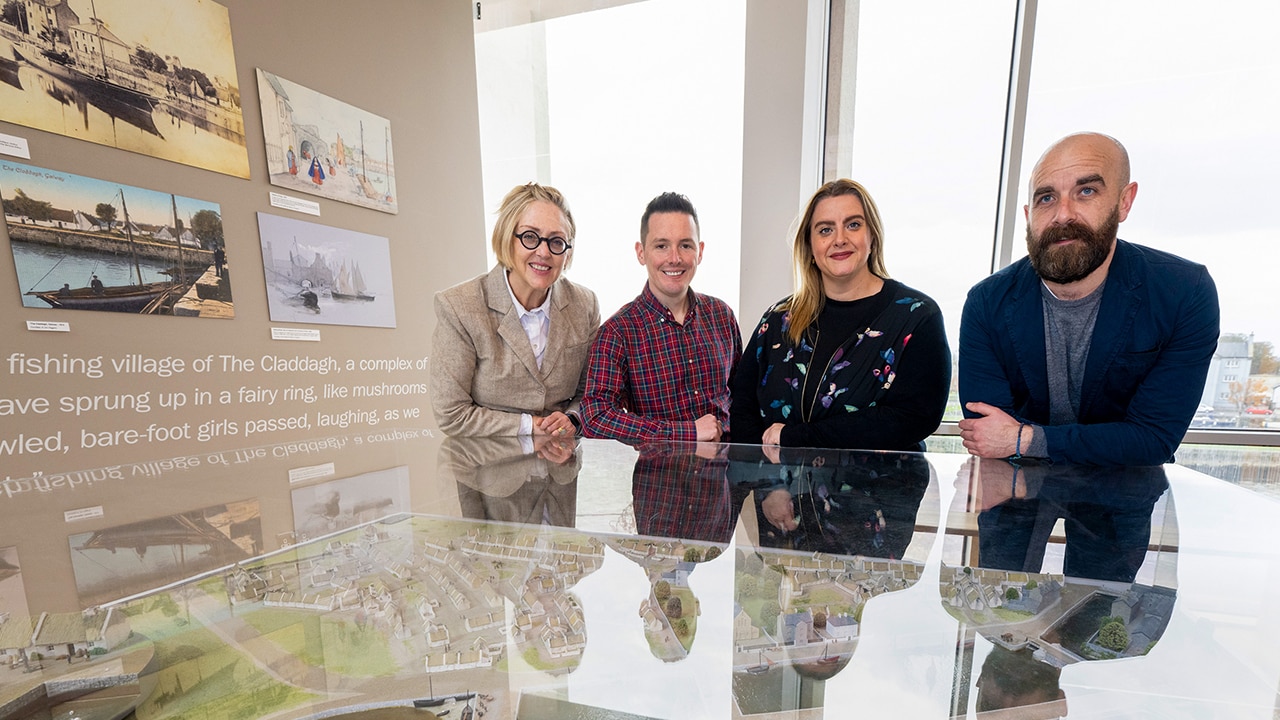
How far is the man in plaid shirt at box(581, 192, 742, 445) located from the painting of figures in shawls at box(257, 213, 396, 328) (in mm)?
1508

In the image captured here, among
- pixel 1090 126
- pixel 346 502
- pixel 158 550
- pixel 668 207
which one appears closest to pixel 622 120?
pixel 668 207

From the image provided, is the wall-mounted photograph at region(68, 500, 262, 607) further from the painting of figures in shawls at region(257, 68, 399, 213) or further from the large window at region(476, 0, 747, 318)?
the large window at region(476, 0, 747, 318)

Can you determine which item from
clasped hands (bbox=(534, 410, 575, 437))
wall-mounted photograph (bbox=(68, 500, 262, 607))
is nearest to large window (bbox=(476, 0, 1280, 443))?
clasped hands (bbox=(534, 410, 575, 437))

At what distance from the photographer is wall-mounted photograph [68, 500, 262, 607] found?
2.10 feet

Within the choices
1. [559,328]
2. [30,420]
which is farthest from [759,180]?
[30,420]

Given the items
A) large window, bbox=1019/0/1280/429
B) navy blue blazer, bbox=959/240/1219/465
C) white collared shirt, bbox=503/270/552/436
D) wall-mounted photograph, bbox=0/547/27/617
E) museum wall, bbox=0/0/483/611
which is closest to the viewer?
wall-mounted photograph, bbox=0/547/27/617

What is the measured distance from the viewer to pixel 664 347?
6.06 feet

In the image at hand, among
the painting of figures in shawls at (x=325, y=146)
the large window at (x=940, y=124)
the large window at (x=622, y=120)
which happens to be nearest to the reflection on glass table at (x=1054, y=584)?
the large window at (x=940, y=124)

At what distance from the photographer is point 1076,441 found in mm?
1284

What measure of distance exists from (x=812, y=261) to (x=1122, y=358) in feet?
2.77

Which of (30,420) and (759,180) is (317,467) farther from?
(759,180)

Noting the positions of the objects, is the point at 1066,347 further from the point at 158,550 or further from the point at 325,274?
the point at 325,274

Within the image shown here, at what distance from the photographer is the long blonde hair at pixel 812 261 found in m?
1.63

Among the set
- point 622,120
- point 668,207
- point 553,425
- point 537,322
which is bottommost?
point 553,425
